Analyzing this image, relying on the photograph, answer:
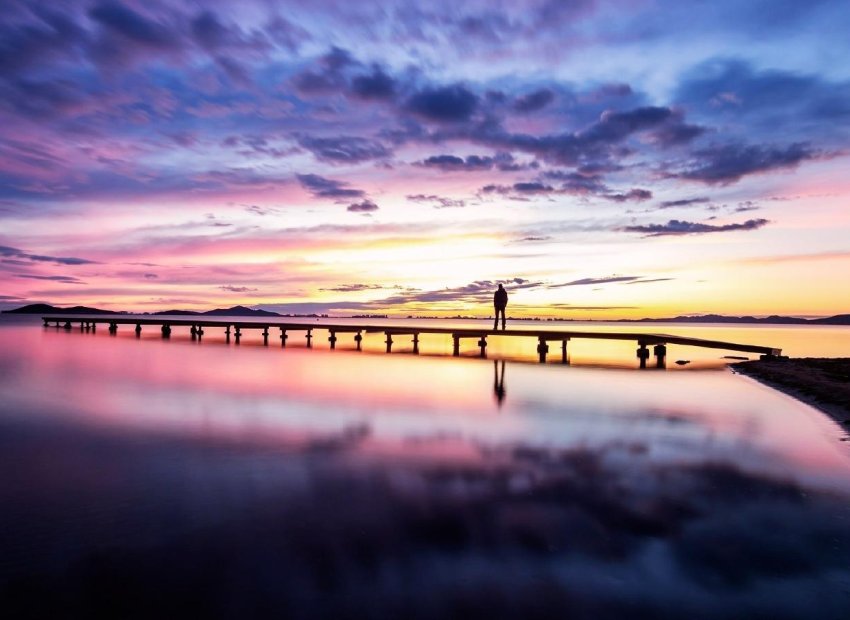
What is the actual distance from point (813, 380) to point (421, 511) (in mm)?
22055

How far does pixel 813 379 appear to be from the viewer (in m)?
23.8

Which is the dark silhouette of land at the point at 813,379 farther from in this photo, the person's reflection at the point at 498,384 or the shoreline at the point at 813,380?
the person's reflection at the point at 498,384

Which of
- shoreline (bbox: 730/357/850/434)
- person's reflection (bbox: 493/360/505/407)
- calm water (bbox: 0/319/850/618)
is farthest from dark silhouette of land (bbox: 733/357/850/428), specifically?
person's reflection (bbox: 493/360/505/407)

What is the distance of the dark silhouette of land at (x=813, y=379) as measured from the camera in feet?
60.1

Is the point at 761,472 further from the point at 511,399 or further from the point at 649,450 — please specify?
the point at 511,399

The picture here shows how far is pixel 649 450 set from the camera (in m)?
12.4

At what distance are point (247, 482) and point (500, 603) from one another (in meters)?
5.39

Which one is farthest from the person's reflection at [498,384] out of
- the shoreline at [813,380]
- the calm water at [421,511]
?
the shoreline at [813,380]

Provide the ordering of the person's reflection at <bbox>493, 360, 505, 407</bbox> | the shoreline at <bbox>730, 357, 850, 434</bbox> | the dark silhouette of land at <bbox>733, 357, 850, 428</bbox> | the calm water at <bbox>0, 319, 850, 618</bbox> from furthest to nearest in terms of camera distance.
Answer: the person's reflection at <bbox>493, 360, 505, 407</bbox>
the dark silhouette of land at <bbox>733, 357, 850, 428</bbox>
the shoreline at <bbox>730, 357, 850, 434</bbox>
the calm water at <bbox>0, 319, 850, 618</bbox>

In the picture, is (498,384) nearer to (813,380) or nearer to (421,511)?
(813,380)

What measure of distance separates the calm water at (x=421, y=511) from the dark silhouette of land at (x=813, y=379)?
1930mm

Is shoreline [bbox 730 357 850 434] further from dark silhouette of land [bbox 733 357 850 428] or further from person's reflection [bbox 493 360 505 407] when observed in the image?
person's reflection [bbox 493 360 505 407]

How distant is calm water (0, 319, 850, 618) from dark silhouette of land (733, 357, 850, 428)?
6.33ft

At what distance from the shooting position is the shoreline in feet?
58.6
